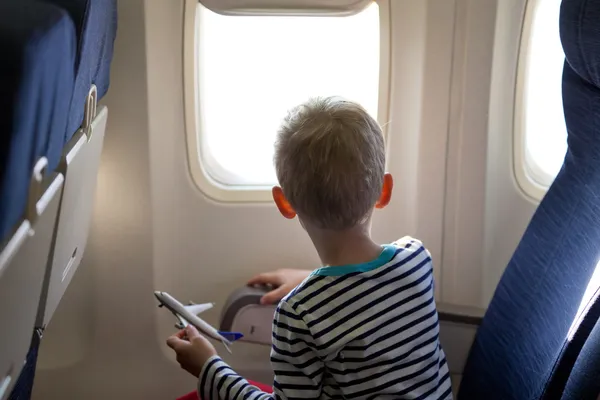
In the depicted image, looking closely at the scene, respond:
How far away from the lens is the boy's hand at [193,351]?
54.0 inches

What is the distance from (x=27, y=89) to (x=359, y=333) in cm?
66

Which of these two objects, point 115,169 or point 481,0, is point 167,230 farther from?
point 481,0

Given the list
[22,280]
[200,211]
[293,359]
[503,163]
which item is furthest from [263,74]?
[22,280]

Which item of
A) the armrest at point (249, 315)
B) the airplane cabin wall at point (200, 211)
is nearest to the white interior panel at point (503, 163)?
the airplane cabin wall at point (200, 211)

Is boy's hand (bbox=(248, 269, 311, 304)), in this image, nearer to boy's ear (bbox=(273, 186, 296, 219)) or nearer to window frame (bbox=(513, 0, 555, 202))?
boy's ear (bbox=(273, 186, 296, 219))

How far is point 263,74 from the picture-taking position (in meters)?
1.84

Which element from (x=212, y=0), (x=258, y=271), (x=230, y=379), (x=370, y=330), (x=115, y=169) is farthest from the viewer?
(x=258, y=271)

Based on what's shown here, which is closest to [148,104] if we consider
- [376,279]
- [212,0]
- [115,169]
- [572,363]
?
[115,169]

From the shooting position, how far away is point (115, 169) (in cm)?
Answer: 174

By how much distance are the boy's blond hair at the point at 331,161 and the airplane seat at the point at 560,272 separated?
0.39 m

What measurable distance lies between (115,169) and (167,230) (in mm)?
201

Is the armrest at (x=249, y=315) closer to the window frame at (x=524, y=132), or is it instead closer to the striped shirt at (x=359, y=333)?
the striped shirt at (x=359, y=333)

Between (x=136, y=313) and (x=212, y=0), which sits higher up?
(x=212, y=0)

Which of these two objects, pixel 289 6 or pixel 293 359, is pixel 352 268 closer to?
pixel 293 359
